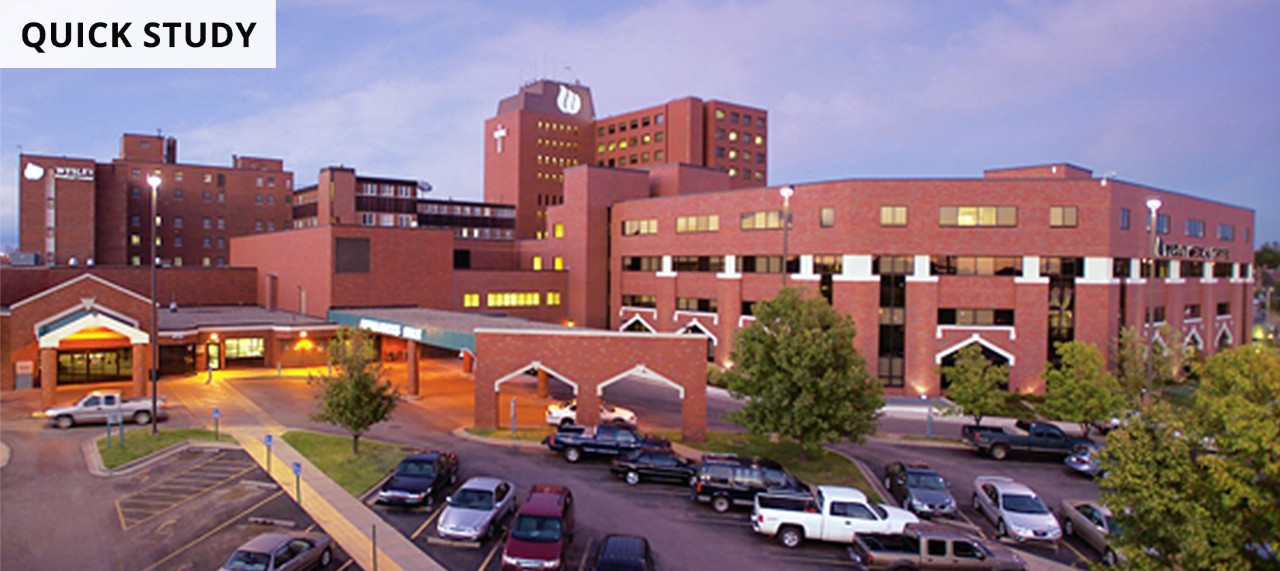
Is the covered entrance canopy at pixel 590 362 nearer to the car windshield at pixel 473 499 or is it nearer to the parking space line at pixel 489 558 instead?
the car windshield at pixel 473 499

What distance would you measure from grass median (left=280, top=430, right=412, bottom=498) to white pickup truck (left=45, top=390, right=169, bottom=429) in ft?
27.2

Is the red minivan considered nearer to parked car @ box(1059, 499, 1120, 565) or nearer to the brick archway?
the brick archway

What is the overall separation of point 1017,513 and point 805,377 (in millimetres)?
8924

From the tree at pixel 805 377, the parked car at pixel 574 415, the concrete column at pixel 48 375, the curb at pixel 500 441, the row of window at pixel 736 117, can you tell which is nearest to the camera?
the tree at pixel 805 377

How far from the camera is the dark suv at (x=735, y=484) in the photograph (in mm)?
25484

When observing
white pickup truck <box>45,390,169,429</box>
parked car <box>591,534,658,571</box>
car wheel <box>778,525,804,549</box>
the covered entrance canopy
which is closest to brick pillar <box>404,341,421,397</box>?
the covered entrance canopy

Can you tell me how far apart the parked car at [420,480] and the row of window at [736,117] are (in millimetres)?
89716

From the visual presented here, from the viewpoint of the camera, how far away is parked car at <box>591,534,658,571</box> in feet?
59.7

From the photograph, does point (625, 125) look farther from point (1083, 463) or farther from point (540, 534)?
point (540, 534)

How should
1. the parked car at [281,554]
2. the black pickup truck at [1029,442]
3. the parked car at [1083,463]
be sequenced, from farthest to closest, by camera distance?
the black pickup truck at [1029,442]
the parked car at [1083,463]
the parked car at [281,554]

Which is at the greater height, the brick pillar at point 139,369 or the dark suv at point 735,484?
the brick pillar at point 139,369

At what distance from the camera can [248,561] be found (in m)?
17.7

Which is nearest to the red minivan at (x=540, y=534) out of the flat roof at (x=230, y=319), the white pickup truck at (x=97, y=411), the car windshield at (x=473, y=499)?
the car windshield at (x=473, y=499)

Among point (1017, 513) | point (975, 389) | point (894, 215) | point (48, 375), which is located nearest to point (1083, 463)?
point (975, 389)
